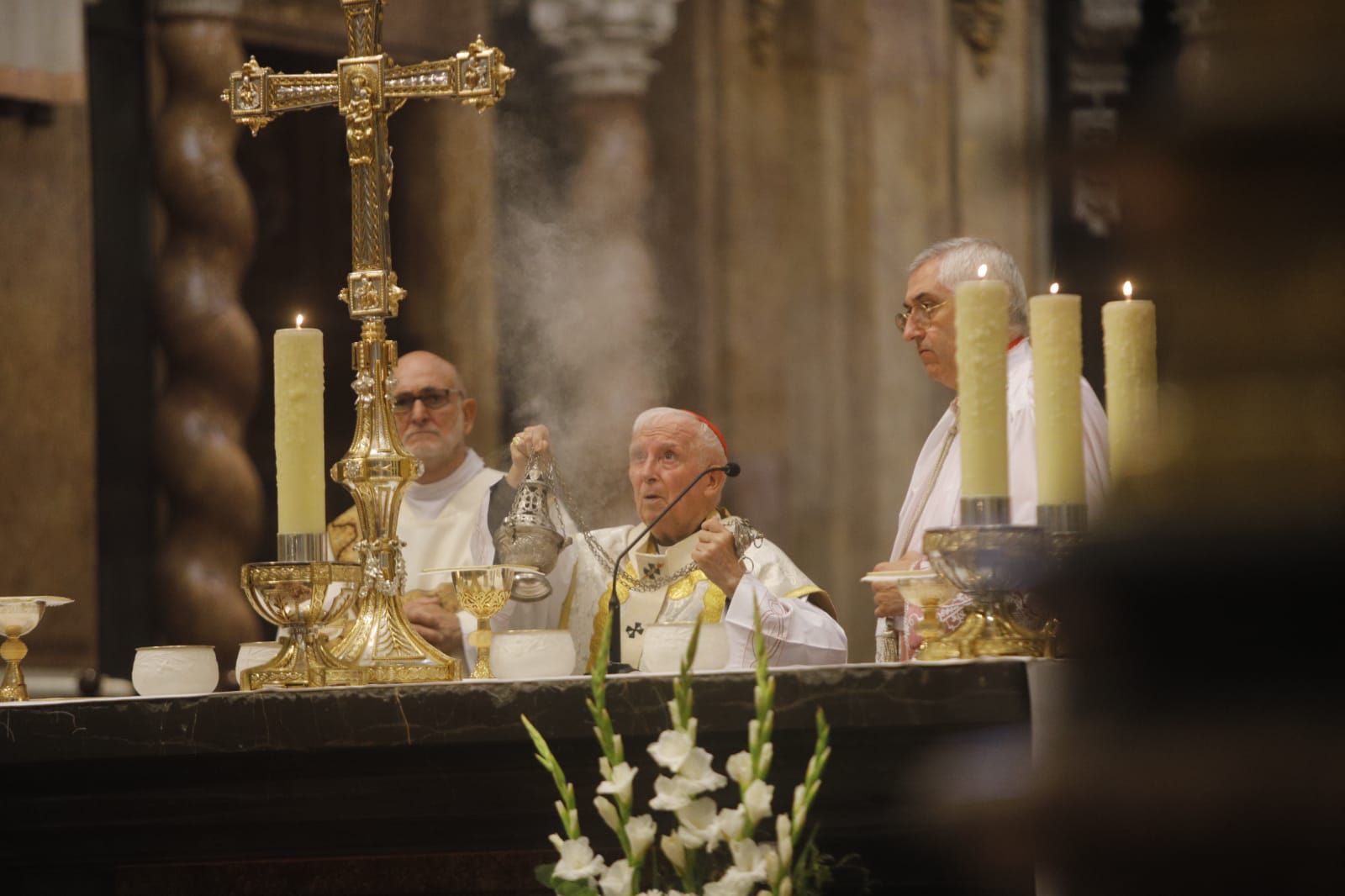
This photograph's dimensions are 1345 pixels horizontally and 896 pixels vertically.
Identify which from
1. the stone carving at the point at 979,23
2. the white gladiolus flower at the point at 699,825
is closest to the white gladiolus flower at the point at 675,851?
the white gladiolus flower at the point at 699,825

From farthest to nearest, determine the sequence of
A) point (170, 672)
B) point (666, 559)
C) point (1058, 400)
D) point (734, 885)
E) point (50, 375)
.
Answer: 1. point (50, 375)
2. point (666, 559)
3. point (170, 672)
4. point (1058, 400)
5. point (734, 885)

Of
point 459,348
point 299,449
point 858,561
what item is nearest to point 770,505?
point 858,561

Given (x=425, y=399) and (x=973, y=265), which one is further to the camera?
(x=425, y=399)

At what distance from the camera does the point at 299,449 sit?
88.3 inches

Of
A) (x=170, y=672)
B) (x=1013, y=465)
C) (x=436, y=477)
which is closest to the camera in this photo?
(x=170, y=672)

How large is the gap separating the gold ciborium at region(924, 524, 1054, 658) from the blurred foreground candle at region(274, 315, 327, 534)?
0.79 m

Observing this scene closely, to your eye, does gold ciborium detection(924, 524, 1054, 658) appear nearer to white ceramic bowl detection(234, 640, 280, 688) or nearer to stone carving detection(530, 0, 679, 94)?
white ceramic bowl detection(234, 640, 280, 688)

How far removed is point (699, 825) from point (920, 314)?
7.76 feet

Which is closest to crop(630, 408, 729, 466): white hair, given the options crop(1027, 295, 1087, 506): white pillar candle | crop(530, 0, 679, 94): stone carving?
crop(530, 0, 679, 94): stone carving

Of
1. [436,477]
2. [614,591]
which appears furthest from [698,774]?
[436,477]

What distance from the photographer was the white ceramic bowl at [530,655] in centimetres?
214

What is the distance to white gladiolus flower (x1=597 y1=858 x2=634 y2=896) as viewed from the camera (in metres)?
1.41

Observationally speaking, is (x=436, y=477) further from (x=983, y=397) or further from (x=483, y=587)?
(x=983, y=397)

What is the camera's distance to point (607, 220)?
575cm
